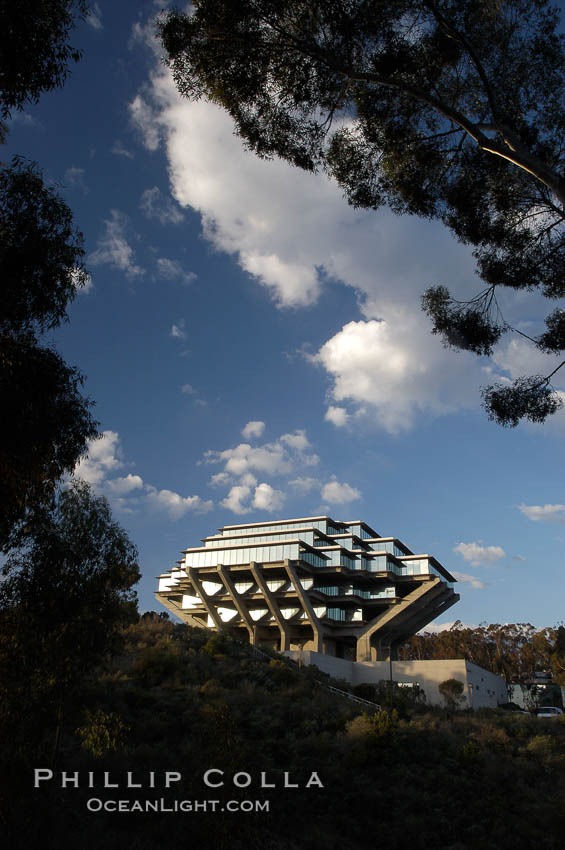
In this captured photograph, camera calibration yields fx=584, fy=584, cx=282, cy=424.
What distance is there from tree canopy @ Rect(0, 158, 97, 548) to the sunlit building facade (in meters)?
55.7

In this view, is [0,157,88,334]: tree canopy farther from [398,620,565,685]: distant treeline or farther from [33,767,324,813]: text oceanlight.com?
[398,620,565,685]: distant treeline

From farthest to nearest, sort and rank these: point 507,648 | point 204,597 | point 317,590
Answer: point 507,648, point 204,597, point 317,590

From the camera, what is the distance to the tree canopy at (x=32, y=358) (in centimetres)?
1166

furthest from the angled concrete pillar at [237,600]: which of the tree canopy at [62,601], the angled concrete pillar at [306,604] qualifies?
the tree canopy at [62,601]

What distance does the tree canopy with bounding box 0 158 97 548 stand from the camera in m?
11.7

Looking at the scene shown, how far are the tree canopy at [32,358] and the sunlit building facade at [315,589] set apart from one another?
55719mm

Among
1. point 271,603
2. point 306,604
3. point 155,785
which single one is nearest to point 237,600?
point 271,603

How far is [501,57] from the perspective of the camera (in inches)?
551

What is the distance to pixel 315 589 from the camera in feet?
229

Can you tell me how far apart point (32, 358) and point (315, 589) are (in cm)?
6204

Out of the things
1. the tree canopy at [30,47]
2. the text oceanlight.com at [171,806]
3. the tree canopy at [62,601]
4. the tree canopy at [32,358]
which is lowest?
the text oceanlight.com at [171,806]

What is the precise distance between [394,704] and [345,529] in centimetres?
4567

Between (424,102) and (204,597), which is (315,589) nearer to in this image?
(204,597)

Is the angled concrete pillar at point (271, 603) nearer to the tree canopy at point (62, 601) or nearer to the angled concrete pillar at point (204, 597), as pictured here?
the angled concrete pillar at point (204, 597)
